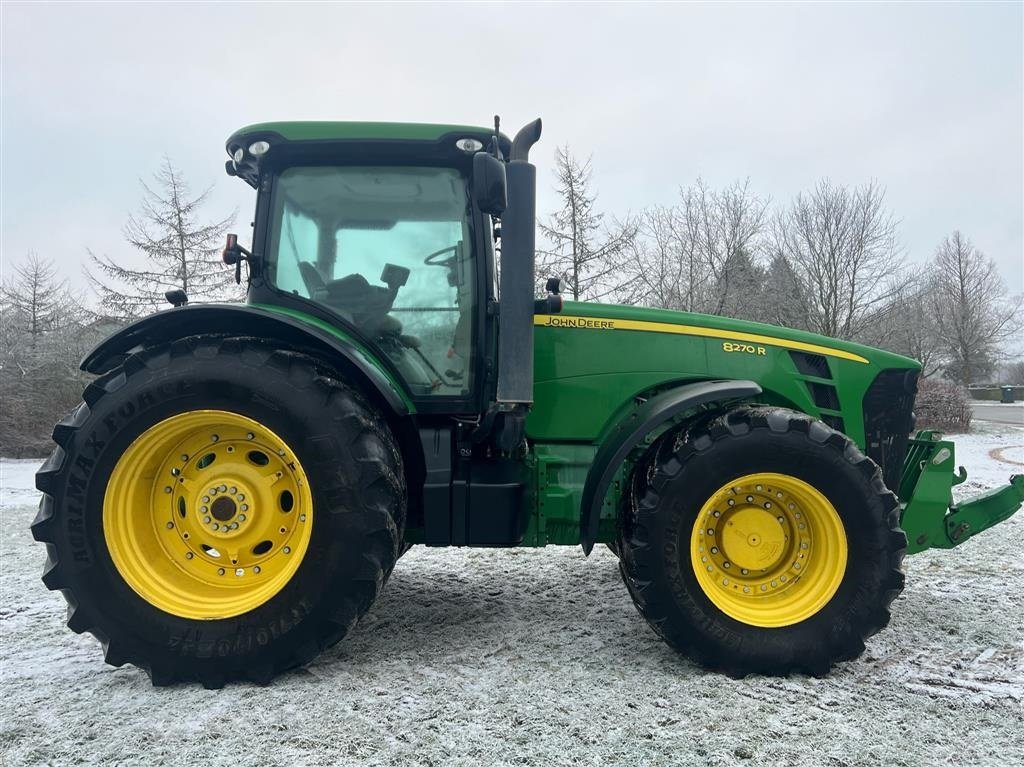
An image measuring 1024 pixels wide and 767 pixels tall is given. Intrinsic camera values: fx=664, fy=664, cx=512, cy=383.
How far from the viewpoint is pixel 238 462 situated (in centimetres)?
280

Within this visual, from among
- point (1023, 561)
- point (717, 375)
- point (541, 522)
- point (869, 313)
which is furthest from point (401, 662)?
point (869, 313)

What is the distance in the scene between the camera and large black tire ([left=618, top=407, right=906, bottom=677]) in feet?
8.77

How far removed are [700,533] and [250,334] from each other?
6.95 ft

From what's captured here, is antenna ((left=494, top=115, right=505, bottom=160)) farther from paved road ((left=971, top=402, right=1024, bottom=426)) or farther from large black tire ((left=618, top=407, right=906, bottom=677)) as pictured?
paved road ((left=971, top=402, right=1024, bottom=426))

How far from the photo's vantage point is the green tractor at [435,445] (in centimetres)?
259

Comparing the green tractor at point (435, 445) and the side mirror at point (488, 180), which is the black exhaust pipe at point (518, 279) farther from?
the side mirror at point (488, 180)

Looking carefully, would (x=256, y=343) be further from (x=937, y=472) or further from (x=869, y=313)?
(x=869, y=313)

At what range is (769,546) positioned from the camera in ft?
9.34

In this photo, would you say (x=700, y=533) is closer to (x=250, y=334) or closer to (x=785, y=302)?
(x=250, y=334)

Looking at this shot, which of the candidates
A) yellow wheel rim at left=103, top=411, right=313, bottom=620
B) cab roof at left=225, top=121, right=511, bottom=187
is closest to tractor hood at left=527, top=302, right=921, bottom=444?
cab roof at left=225, top=121, right=511, bottom=187

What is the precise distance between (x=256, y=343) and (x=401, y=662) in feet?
4.82

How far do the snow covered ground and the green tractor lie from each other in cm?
19

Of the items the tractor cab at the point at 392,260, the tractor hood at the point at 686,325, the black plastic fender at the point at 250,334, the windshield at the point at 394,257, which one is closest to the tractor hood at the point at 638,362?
the tractor hood at the point at 686,325

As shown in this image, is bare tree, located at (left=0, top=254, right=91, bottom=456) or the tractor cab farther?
bare tree, located at (left=0, top=254, right=91, bottom=456)
